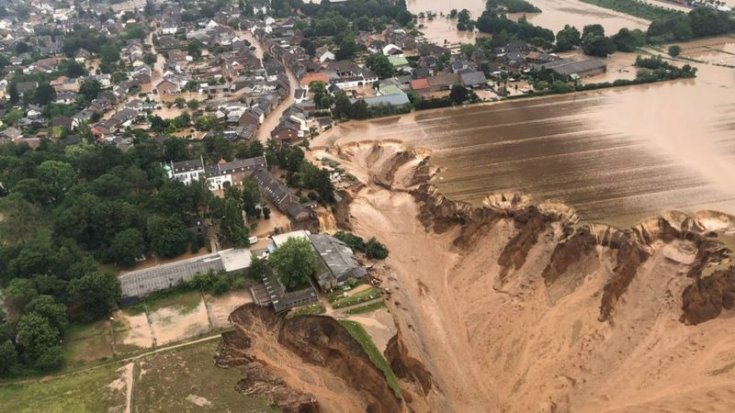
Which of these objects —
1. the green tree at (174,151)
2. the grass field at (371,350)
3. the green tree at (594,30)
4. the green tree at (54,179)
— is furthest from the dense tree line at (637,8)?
the green tree at (54,179)

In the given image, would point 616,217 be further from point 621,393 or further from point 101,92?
point 101,92

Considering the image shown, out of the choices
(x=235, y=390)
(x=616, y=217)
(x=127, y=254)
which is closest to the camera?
(x=235, y=390)

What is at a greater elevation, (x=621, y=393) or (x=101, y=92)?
(x=621, y=393)

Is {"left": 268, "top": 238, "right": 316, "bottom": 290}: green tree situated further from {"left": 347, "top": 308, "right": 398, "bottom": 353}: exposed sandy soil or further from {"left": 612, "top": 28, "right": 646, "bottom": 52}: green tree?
{"left": 612, "top": 28, "right": 646, "bottom": 52}: green tree

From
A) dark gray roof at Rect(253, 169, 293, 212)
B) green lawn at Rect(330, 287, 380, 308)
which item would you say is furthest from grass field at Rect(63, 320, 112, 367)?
dark gray roof at Rect(253, 169, 293, 212)

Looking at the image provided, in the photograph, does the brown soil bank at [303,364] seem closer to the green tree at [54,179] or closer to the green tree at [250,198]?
the green tree at [250,198]

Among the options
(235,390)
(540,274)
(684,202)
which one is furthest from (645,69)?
(235,390)
